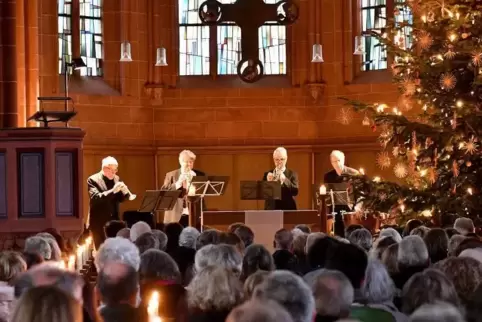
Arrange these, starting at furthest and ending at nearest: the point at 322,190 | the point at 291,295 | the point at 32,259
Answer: the point at 322,190 < the point at 32,259 < the point at 291,295

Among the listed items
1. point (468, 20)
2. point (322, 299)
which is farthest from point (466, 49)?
point (322, 299)

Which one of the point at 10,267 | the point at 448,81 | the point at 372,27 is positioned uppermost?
the point at 372,27

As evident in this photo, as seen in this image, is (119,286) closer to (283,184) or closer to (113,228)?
(113,228)

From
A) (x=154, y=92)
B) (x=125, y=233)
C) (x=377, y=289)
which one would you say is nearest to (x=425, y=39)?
(x=125, y=233)

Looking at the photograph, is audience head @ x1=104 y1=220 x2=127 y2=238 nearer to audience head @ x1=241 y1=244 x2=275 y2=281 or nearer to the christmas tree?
the christmas tree

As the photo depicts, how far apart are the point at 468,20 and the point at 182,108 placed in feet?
29.7

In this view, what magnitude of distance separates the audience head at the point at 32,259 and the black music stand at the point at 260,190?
7527mm

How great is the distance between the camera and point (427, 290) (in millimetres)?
5992

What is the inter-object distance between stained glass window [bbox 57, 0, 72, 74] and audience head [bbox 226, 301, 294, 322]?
16.6 metres

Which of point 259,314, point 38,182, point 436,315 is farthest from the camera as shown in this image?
point 38,182

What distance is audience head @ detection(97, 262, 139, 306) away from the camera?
5.89 metres

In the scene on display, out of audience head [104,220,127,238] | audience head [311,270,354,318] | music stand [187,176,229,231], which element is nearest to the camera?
audience head [311,270,354,318]

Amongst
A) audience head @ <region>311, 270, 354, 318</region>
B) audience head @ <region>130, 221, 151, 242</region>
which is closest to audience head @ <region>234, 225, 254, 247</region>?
audience head @ <region>130, 221, 151, 242</region>

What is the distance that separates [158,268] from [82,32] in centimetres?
1419
